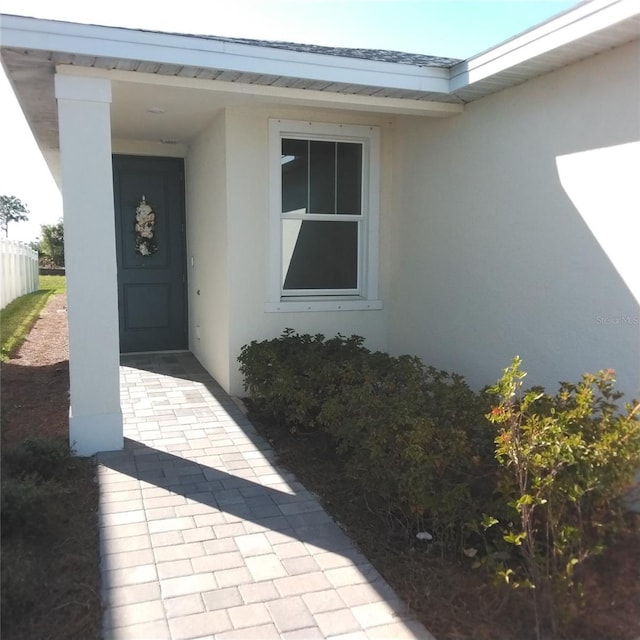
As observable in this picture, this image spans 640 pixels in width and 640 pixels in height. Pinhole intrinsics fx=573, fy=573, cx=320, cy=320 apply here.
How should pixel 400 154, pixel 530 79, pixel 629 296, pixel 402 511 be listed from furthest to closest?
pixel 400 154 < pixel 530 79 < pixel 629 296 < pixel 402 511

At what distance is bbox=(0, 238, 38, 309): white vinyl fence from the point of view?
1296cm

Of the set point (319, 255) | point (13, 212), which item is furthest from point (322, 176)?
point (13, 212)

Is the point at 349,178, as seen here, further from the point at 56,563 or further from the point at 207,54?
the point at 56,563

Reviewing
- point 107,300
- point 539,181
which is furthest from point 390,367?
point 107,300

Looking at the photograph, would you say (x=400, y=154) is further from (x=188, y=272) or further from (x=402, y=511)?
(x=402, y=511)

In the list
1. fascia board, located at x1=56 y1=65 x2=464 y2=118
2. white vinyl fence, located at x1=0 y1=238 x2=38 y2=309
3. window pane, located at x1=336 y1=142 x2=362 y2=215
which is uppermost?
fascia board, located at x1=56 y1=65 x2=464 y2=118

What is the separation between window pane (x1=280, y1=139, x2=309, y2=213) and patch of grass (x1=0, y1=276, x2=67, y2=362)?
2.32 m

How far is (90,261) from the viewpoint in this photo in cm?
416

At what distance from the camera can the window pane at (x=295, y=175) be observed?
5859mm

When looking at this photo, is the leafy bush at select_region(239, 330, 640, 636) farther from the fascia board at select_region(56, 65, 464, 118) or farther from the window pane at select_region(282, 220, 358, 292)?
the fascia board at select_region(56, 65, 464, 118)

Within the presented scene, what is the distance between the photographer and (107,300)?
4230 mm

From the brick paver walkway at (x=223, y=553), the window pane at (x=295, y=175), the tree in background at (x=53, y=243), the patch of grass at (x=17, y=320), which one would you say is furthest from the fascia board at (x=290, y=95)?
the tree in background at (x=53, y=243)

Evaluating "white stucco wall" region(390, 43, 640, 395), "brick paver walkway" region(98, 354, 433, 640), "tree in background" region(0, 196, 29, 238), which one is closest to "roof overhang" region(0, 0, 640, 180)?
"white stucco wall" region(390, 43, 640, 395)

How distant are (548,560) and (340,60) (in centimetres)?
361
